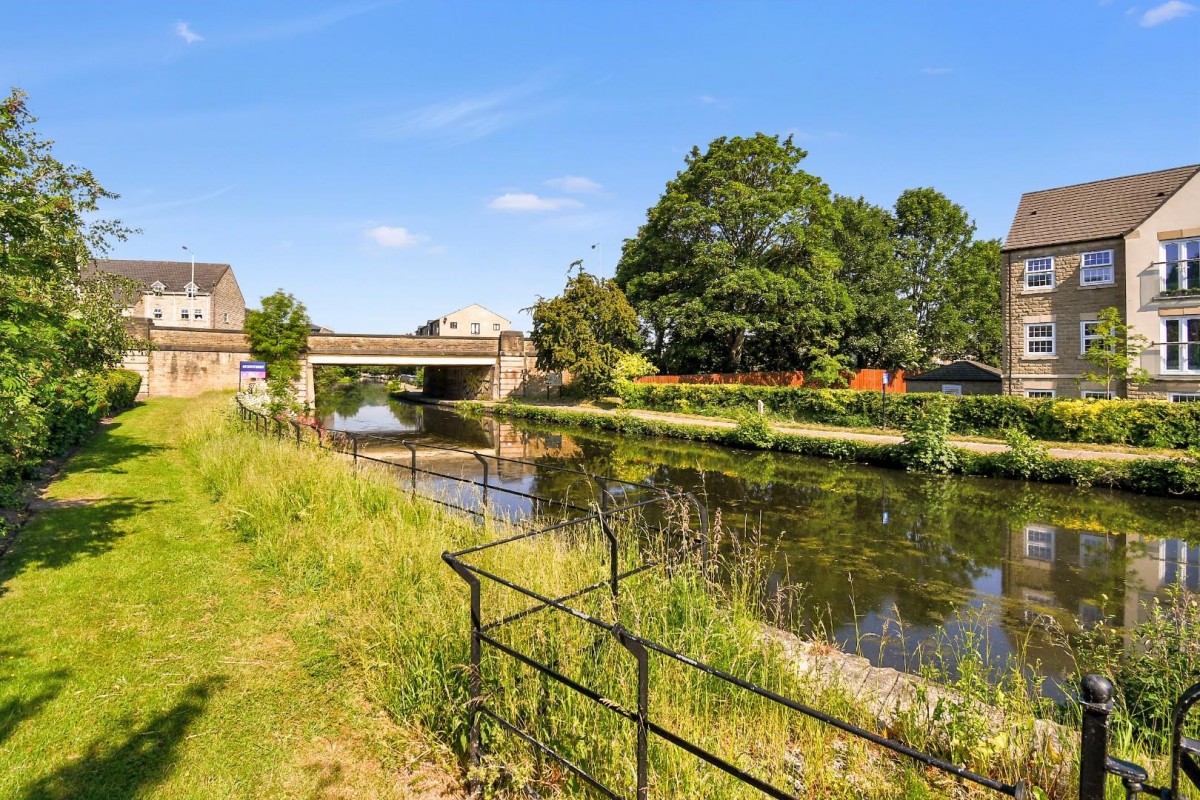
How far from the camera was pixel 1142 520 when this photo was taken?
39.3 feet

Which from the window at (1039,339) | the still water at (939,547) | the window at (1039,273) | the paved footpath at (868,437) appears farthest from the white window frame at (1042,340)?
the still water at (939,547)

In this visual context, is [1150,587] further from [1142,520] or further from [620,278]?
[620,278]

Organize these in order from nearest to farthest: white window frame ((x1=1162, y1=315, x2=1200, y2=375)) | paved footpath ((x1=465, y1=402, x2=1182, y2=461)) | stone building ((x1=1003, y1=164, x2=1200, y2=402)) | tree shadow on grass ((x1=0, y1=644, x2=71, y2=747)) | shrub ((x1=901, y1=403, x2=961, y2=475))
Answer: tree shadow on grass ((x1=0, y1=644, x2=71, y2=747)) → paved footpath ((x1=465, y1=402, x2=1182, y2=461)) → shrub ((x1=901, y1=403, x2=961, y2=475)) → white window frame ((x1=1162, y1=315, x2=1200, y2=375)) → stone building ((x1=1003, y1=164, x2=1200, y2=402))

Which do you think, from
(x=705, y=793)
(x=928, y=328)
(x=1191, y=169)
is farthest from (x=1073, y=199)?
(x=705, y=793)

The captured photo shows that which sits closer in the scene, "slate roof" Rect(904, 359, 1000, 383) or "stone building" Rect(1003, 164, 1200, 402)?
"stone building" Rect(1003, 164, 1200, 402)

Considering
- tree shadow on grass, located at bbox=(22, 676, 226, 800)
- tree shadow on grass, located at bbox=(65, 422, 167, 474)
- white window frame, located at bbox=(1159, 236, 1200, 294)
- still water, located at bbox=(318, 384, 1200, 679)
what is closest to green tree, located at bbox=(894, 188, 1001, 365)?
white window frame, located at bbox=(1159, 236, 1200, 294)

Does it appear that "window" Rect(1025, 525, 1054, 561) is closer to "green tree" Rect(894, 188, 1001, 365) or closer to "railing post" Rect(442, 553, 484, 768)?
"railing post" Rect(442, 553, 484, 768)

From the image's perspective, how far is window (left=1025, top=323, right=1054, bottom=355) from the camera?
24628 millimetres

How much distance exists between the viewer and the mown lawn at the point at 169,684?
3.46 m

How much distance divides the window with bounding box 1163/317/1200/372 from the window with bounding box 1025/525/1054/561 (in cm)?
1548

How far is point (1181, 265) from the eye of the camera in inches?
841

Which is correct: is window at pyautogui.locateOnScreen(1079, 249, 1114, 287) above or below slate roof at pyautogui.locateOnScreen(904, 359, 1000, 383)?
above

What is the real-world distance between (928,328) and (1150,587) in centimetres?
3851

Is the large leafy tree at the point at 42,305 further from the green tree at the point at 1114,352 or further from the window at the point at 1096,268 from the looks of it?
the window at the point at 1096,268
